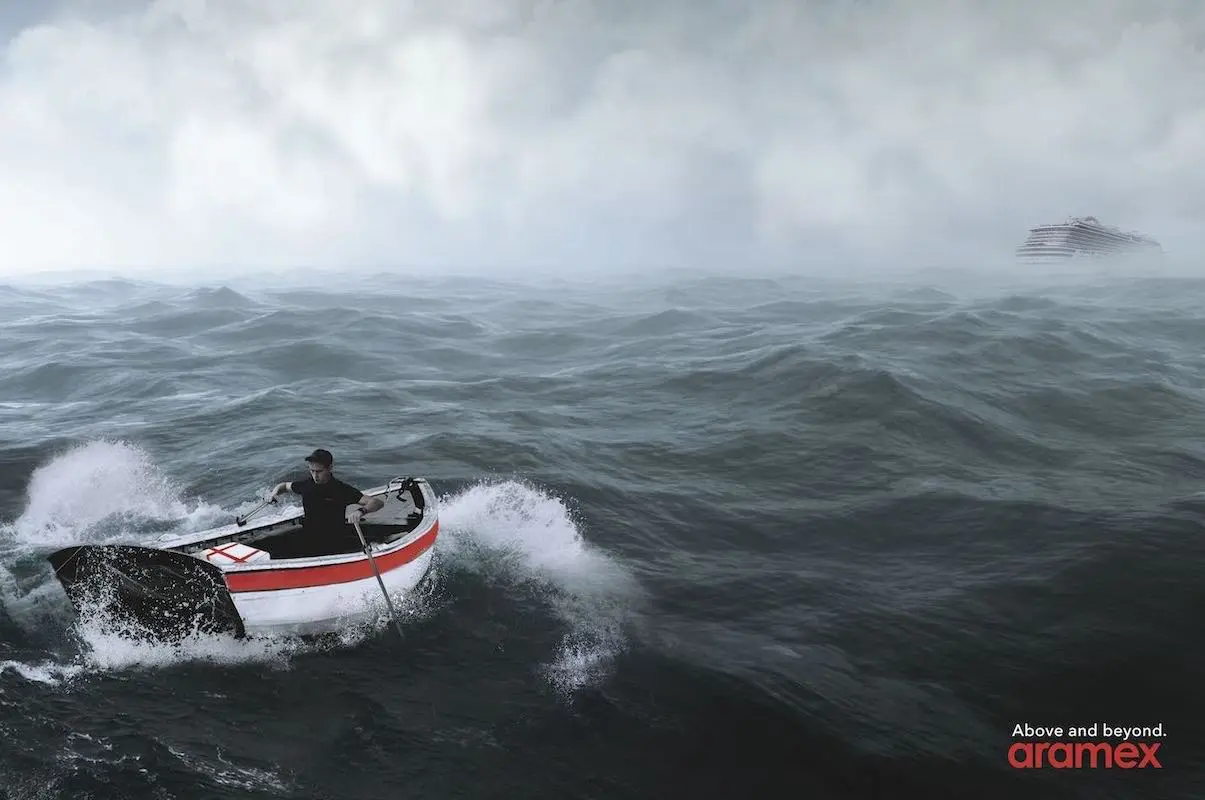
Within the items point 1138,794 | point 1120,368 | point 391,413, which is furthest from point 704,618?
point 1120,368

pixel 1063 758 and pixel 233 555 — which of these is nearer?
pixel 1063 758

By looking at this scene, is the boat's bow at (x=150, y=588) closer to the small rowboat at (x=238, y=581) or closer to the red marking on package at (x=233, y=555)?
the small rowboat at (x=238, y=581)

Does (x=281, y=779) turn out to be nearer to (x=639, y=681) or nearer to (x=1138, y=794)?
(x=639, y=681)

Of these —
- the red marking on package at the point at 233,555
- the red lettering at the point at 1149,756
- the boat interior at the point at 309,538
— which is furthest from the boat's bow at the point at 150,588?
the red lettering at the point at 1149,756

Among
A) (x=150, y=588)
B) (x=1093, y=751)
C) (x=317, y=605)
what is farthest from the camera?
(x=317, y=605)

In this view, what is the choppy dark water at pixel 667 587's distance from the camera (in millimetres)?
→ 10172

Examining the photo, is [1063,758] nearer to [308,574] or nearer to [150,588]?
[308,574]

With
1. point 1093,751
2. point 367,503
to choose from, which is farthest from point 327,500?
point 1093,751

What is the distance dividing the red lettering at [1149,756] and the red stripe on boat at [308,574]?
1339 cm

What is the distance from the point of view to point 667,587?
15398 millimetres

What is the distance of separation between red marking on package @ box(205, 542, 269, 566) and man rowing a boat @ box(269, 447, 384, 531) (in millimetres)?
1038

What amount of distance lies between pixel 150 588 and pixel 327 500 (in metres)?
3.23

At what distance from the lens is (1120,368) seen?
120 ft

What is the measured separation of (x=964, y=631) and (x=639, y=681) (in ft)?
22.8
